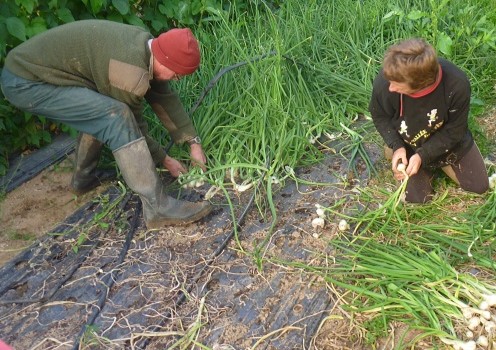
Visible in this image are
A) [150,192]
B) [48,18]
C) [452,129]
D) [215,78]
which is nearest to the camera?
[452,129]

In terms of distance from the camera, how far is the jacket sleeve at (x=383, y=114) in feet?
8.70

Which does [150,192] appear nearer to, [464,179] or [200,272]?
[200,272]

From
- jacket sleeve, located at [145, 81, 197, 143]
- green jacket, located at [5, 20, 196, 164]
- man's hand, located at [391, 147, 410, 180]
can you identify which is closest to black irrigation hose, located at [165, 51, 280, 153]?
jacket sleeve, located at [145, 81, 197, 143]

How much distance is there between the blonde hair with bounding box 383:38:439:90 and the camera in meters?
2.27

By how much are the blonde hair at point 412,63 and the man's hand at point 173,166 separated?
50.8 inches

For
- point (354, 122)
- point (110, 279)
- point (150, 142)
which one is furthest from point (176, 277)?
point (354, 122)

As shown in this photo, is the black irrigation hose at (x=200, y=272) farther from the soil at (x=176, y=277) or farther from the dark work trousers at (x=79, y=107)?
the dark work trousers at (x=79, y=107)

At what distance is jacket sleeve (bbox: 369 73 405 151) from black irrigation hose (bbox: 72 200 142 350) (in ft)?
4.32

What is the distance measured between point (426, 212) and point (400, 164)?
27cm

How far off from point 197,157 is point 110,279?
924 mm

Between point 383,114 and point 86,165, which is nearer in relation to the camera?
point 383,114

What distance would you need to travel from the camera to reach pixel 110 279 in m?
2.50

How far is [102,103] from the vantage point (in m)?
2.66

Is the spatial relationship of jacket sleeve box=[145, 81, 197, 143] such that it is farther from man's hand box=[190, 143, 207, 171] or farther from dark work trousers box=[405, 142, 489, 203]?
dark work trousers box=[405, 142, 489, 203]
